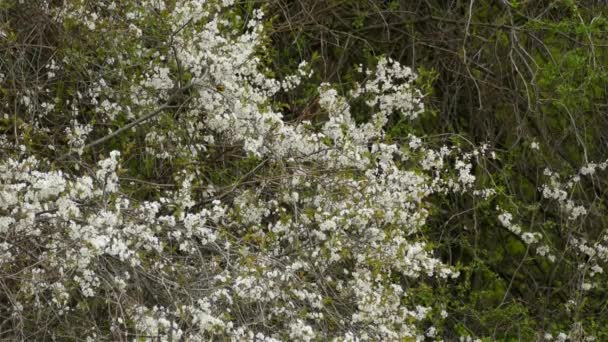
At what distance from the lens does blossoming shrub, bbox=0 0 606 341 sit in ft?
12.0

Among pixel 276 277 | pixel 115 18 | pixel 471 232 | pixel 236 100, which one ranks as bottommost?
pixel 471 232

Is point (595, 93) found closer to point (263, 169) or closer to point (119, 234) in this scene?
point (263, 169)

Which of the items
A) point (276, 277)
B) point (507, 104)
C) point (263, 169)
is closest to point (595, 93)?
point (507, 104)

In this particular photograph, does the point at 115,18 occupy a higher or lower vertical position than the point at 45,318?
higher

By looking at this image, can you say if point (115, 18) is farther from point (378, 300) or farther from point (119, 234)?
point (378, 300)

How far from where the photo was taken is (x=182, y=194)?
419 centimetres

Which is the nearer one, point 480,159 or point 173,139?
point 173,139

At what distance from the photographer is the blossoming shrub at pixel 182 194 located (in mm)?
3672

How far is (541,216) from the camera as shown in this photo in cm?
625

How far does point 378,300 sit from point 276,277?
41 centimetres

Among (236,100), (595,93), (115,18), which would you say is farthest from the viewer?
(595,93)

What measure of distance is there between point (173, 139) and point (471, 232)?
2190 mm

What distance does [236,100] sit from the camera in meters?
4.36

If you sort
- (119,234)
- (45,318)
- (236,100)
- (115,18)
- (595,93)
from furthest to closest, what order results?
(595,93) < (115,18) < (236,100) < (45,318) < (119,234)
